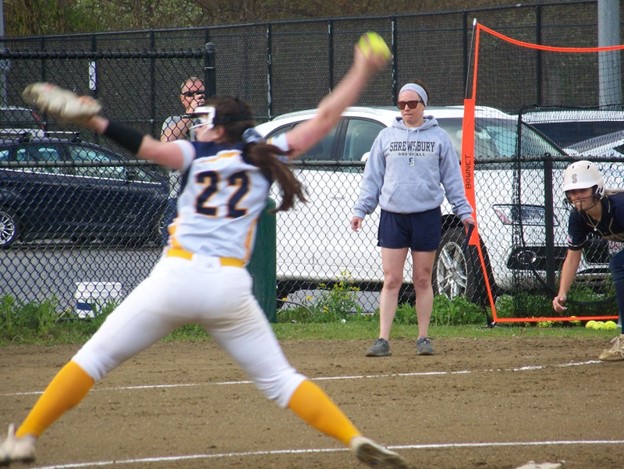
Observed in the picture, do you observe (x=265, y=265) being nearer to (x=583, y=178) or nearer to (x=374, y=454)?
(x=583, y=178)

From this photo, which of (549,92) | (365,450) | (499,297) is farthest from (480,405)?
(549,92)

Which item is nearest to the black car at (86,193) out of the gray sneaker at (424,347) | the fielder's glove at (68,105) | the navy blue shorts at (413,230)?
the navy blue shorts at (413,230)

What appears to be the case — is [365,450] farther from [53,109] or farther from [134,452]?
[53,109]

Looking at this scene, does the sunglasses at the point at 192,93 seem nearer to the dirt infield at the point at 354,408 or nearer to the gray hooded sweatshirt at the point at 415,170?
the gray hooded sweatshirt at the point at 415,170

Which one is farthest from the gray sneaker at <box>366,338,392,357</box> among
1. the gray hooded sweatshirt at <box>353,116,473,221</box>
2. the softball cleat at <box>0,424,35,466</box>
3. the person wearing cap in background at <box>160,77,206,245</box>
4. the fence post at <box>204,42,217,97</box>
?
the softball cleat at <box>0,424,35,466</box>

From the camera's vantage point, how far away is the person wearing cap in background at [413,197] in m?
9.21

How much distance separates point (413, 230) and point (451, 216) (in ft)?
8.45

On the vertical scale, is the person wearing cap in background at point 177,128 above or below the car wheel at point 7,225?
above

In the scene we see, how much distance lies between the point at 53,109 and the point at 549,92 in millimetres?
18973

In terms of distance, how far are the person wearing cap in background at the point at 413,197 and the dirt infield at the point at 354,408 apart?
52 cm

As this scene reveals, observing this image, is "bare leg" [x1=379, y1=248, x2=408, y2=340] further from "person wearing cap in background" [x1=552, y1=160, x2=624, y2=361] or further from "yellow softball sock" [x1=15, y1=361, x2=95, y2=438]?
"yellow softball sock" [x1=15, y1=361, x2=95, y2=438]

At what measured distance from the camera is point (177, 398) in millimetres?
7621

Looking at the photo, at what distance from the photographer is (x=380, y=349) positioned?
9281mm

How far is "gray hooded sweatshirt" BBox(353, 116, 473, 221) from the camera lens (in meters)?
9.20
